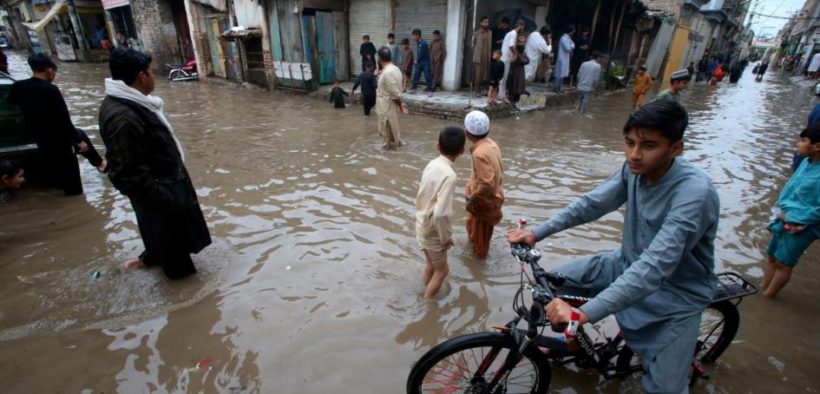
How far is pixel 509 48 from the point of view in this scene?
32.9ft

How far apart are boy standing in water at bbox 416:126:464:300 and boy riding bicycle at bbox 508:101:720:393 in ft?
2.53

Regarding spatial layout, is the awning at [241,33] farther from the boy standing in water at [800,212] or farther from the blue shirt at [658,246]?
the boy standing in water at [800,212]

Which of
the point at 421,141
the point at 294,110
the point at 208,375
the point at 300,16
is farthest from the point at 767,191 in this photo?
the point at 300,16

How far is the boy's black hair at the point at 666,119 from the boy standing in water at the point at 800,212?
2301mm

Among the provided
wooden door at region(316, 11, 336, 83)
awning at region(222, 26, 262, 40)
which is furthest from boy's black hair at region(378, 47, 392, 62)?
awning at region(222, 26, 262, 40)

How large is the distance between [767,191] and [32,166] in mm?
10518

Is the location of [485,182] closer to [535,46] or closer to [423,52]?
[423,52]

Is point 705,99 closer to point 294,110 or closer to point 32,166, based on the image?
point 294,110

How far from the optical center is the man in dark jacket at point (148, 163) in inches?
105

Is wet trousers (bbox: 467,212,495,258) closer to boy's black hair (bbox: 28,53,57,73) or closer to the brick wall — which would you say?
boy's black hair (bbox: 28,53,57,73)

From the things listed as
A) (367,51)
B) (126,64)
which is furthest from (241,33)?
(126,64)

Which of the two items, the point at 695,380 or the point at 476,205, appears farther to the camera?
the point at 476,205

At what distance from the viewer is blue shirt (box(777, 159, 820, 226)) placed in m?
2.86

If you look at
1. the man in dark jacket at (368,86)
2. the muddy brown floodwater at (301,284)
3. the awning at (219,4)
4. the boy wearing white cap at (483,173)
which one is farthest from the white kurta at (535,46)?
the awning at (219,4)
